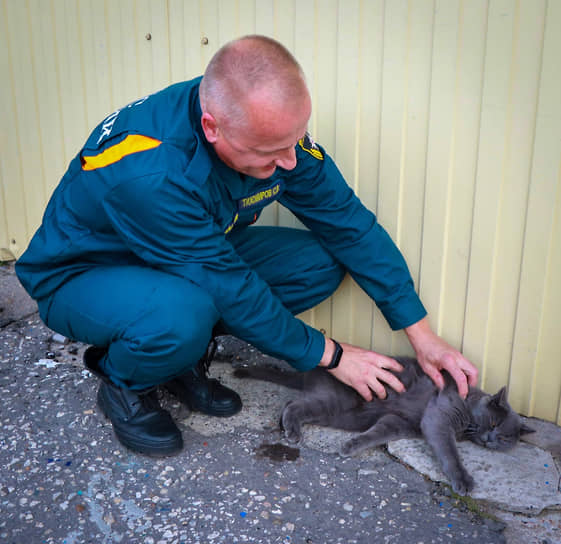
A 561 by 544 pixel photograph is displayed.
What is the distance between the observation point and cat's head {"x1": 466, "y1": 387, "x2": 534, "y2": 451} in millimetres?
1915

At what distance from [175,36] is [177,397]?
1465 mm

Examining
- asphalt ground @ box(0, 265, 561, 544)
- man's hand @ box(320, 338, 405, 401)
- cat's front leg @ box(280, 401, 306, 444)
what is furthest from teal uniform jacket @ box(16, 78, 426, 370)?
asphalt ground @ box(0, 265, 561, 544)

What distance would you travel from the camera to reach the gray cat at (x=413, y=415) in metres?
1.91

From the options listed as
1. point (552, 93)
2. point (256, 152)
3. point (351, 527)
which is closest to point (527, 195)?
point (552, 93)

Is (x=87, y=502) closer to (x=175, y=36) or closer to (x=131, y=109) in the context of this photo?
(x=131, y=109)

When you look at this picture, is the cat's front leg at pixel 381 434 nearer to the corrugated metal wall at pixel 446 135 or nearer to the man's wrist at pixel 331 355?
the man's wrist at pixel 331 355

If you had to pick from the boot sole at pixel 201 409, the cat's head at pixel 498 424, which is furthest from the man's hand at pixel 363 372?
A: the boot sole at pixel 201 409

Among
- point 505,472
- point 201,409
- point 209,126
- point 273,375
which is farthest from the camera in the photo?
point 273,375

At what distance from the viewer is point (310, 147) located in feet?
6.49

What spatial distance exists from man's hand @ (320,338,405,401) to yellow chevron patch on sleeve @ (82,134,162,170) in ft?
Result: 2.70

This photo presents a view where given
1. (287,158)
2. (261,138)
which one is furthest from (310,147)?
(261,138)

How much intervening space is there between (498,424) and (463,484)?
0.28m

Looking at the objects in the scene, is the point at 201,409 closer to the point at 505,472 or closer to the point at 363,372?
the point at 363,372

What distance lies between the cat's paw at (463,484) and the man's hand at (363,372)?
→ 33 cm
